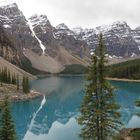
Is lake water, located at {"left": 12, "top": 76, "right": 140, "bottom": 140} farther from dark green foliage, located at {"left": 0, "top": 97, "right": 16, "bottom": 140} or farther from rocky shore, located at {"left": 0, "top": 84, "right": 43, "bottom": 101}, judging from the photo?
dark green foliage, located at {"left": 0, "top": 97, "right": 16, "bottom": 140}

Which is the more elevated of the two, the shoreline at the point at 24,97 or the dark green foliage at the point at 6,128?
the dark green foliage at the point at 6,128

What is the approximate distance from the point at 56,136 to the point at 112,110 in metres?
45.3

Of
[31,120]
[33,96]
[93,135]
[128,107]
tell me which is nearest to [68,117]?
[31,120]

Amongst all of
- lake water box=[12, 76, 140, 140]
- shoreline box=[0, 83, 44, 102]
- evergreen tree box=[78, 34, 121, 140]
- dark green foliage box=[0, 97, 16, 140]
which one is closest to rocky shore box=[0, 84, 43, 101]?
shoreline box=[0, 83, 44, 102]

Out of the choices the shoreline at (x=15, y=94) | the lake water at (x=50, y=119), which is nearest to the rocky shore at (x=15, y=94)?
the shoreline at (x=15, y=94)

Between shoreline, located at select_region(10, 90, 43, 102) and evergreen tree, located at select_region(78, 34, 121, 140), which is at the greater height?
evergreen tree, located at select_region(78, 34, 121, 140)

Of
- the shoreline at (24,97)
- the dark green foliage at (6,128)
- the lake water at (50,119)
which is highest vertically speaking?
the dark green foliage at (6,128)

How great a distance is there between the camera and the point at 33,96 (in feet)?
490

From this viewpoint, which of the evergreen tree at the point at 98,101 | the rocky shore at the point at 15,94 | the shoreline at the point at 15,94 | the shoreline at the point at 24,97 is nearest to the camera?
the evergreen tree at the point at 98,101

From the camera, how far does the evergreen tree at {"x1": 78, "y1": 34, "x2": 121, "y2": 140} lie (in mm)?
36375

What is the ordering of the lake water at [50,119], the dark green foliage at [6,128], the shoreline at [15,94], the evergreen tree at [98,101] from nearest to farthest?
the dark green foliage at [6,128] < the evergreen tree at [98,101] < the lake water at [50,119] < the shoreline at [15,94]

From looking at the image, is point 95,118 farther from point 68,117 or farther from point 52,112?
point 52,112

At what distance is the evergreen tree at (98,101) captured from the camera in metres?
36.4

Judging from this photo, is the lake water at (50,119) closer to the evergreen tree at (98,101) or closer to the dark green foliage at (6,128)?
the evergreen tree at (98,101)
